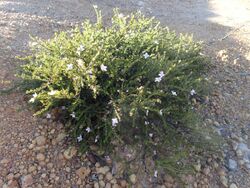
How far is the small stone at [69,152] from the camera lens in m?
2.53

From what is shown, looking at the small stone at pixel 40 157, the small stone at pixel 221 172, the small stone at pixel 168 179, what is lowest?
the small stone at pixel 221 172

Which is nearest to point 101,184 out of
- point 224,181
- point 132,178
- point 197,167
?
point 132,178

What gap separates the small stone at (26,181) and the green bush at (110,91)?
0.42m

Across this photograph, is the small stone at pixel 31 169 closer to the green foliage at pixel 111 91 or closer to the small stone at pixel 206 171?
the green foliage at pixel 111 91

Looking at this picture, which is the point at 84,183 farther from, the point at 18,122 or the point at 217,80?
the point at 217,80

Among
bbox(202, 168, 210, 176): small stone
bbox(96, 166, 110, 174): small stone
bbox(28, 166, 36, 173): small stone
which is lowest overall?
bbox(202, 168, 210, 176): small stone

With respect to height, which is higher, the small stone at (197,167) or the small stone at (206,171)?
the small stone at (197,167)

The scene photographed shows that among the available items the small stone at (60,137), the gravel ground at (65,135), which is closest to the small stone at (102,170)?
the gravel ground at (65,135)

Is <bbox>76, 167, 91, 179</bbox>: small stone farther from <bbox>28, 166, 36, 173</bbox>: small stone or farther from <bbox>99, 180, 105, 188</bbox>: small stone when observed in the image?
<bbox>28, 166, 36, 173</bbox>: small stone

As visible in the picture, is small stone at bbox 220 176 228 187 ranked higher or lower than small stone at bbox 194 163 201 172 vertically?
lower

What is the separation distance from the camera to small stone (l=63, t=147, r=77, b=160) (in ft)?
8.29

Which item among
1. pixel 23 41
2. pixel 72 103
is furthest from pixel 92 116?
pixel 23 41

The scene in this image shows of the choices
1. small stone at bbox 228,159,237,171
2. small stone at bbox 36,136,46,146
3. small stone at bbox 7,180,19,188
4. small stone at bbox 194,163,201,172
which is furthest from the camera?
small stone at bbox 228,159,237,171

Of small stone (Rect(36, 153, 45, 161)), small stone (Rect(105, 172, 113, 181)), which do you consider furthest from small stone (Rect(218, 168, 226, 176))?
small stone (Rect(36, 153, 45, 161))
